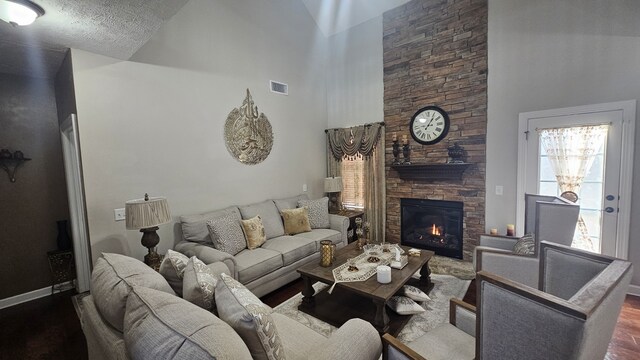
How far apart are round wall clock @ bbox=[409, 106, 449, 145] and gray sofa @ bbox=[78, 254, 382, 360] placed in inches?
136

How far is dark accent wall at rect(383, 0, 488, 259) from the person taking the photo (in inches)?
147

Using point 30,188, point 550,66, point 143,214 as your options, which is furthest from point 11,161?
point 550,66

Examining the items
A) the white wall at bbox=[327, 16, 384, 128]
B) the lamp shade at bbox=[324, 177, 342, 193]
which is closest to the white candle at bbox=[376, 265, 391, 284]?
the lamp shade at bbox=[324, 177, 342, 193]

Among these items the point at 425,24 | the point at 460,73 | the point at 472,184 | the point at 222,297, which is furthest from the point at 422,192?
the point at 222,297

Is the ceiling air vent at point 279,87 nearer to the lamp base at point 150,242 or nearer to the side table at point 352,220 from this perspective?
the side table at point 352,220

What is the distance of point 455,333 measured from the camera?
154 cm

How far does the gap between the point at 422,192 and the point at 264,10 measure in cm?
391

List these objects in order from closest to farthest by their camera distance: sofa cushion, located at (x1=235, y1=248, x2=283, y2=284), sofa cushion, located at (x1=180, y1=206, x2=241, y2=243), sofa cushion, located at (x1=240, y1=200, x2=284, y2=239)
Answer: sofa cushion, located at (x1=235, y1=248, x2=283, y2=284) < sofa cushion, located at (x1=180, y1=206, x2=241, y2=243) < sofa cushion, located at (x1=240, y1=200, x2=284, y2=239)

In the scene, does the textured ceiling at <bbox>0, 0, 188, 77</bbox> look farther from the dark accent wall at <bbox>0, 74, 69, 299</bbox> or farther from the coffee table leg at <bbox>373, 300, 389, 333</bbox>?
the coffee table leg at <bbox>373, 300, 389, 333</bbox>

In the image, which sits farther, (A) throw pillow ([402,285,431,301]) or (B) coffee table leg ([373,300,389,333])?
(A) throw pillow ([402,285,431,301])

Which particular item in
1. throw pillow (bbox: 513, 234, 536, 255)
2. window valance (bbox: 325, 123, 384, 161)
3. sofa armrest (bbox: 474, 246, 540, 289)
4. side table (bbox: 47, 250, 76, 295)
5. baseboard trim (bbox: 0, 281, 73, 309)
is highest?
window valance (bbox: 325, 123, 384, 161)

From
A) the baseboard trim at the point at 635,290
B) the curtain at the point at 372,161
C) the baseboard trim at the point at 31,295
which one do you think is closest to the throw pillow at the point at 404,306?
the curtain at the point at 372,161

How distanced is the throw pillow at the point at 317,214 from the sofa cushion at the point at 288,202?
0.12 m

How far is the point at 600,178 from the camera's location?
118 inches
